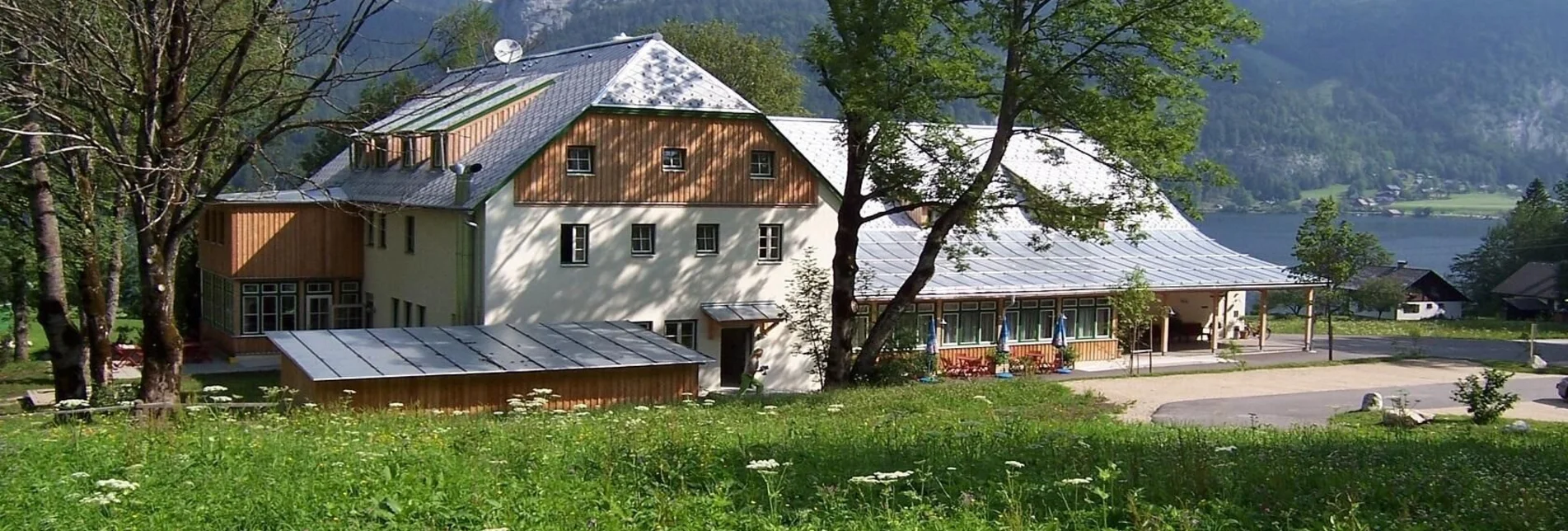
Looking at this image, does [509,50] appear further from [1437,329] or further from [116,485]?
[1437,329]

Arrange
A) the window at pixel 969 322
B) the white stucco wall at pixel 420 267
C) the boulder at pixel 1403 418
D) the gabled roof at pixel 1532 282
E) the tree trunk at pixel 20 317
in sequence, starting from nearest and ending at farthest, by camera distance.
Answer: the boulder at pixel 1403 418 < the white stucco wall at pixel 420 267 < the window at pixel 969 322 < the tree trunk at pixel 20 317 < the gabled roof at pixel 1532 282

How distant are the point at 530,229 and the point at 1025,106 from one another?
426 inches

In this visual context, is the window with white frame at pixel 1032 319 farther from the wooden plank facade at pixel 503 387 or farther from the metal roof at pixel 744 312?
the wooden plank facade at pixel 503 387

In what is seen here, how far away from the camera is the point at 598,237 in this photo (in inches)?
1214

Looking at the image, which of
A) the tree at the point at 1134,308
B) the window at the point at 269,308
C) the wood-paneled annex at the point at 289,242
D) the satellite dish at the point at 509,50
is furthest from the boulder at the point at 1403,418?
the window at the point at 269,308

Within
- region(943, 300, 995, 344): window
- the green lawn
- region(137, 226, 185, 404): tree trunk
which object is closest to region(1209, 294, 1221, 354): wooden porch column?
region(943, 300, 995, 344): window

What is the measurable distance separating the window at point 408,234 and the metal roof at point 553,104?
569 mm

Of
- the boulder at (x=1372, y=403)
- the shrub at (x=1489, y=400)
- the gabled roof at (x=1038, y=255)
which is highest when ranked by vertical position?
the gabled roof at (x=1038, y=255)

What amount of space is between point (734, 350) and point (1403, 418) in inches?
599

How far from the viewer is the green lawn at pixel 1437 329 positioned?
5291cm

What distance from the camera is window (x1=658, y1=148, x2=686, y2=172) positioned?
3136 cm

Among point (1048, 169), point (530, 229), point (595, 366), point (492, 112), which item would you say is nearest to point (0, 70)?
point (595, 366)

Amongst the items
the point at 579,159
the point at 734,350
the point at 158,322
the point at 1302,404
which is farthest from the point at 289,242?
the point at 1302,404

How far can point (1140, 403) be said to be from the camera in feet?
91.4
